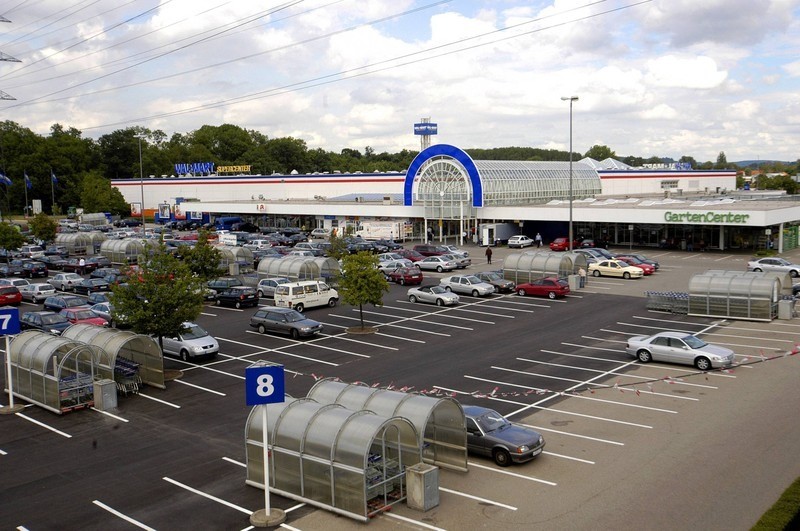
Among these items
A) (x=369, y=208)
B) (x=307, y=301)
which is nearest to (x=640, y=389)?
(x=307, y=301)

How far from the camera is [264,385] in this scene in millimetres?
14758

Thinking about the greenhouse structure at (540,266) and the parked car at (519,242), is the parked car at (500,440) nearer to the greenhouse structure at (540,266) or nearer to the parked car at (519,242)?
the greenhouse structure at (540,266)

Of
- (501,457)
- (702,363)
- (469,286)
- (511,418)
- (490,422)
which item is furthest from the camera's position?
(469,286)

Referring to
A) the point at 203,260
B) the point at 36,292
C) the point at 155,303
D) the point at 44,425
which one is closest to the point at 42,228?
the point at 36,292

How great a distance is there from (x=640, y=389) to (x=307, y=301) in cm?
2015

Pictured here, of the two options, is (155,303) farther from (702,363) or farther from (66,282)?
(66,282)

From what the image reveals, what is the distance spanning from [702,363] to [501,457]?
11.3m

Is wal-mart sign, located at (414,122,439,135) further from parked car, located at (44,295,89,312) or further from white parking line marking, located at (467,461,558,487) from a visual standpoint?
white parking line marking, located at (467,461,558,487)

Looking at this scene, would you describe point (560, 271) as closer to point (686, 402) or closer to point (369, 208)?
point (686, 402)

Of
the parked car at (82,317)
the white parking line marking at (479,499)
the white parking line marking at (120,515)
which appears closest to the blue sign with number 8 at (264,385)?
the white parking line marking at (120,515)

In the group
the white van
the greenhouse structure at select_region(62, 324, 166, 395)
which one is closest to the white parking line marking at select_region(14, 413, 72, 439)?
the greenhouse structure at select_region(62, 324, 166, 395)

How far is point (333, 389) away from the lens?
17.7 meters

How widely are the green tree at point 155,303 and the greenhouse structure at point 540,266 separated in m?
21.9

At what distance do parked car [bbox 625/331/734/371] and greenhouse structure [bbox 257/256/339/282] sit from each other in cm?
2189
